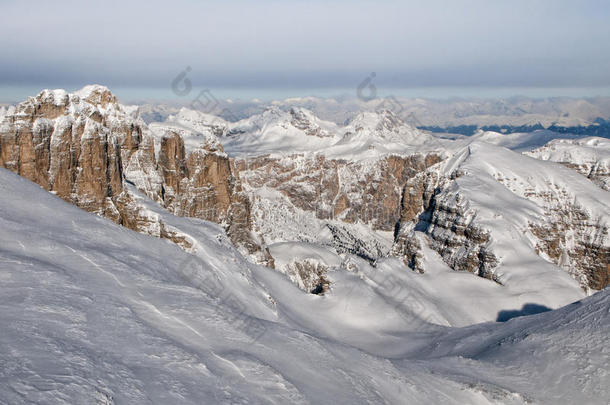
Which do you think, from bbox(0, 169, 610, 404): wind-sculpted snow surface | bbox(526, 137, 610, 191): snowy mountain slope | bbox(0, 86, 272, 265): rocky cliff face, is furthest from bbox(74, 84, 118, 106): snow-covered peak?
bbox(526, 137, 610, 191): snowy mountain slope

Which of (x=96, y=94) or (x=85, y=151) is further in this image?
(x=96, y=94)

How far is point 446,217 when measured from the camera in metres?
84.8

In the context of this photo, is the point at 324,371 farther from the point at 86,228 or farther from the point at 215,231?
the point at 215,231

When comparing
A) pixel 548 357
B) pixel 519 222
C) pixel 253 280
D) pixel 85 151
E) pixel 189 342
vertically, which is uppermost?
pixel 85 151

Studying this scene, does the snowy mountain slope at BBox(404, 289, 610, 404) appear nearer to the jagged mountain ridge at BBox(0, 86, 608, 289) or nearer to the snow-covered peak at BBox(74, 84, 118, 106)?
the jagged mountain ridge at BBox(0, 86, 608, 289)

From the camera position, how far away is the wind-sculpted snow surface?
43.2 feet

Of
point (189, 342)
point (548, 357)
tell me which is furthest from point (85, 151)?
point (548, 357)

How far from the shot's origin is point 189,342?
651 inches

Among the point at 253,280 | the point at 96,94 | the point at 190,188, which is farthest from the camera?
the point at 190,188

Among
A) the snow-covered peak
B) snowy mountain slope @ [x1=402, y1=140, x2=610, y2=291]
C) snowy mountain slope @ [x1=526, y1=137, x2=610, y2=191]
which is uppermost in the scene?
the snow-covered peak

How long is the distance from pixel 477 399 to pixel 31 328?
20265 mm

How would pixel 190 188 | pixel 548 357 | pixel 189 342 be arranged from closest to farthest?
pixel 189 342 → pixel 548 357 → pixel 190 188

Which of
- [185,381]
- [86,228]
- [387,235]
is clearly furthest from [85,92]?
[387,235]

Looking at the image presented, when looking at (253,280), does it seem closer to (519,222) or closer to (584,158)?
(519,222)
